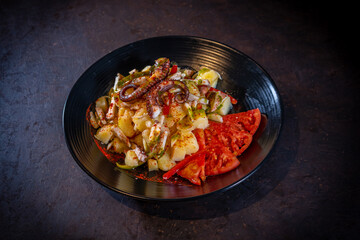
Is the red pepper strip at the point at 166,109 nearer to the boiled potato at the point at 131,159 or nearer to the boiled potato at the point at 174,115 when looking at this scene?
the boiled potato at the point at 174,115

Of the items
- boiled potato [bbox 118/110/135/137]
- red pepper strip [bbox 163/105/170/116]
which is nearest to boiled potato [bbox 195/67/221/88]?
red pepper strip [bbox 163/105/170/116]

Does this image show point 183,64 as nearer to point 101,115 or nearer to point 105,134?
point 101,115

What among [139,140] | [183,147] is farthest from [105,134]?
[183,147]

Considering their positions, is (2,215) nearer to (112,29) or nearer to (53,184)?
(53,184)

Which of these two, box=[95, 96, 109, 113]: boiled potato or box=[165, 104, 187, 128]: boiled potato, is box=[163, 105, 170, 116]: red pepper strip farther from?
box=[95, 96, 109, 113]: boiled potato

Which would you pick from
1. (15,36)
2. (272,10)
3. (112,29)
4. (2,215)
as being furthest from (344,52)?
(15,36)

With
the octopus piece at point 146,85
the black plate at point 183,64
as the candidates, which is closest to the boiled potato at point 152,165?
the black plate at point 183,64

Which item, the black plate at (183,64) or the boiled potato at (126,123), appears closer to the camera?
the black plate at (183,64)

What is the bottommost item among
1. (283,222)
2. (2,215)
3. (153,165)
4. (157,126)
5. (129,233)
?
(2,215)
